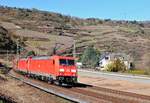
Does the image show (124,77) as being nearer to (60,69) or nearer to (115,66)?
(60,69)

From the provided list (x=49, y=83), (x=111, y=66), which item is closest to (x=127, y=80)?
(x=49, y=83)

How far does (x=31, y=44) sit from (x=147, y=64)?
2691 inches

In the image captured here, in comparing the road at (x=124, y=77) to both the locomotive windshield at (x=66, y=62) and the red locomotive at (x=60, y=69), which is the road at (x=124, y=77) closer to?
the red locomotive at (x=60, y=69)

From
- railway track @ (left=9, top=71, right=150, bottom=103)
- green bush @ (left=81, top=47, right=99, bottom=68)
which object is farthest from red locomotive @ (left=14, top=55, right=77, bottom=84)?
green bush @ (left=81, top=47, right=99, bottom=68)

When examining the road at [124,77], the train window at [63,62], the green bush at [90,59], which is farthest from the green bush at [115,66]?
the train window at [63,62]

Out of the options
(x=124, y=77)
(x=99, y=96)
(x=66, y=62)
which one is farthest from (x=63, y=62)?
(x=124, y=77)

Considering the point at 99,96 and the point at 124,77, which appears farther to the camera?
the point at 124,77

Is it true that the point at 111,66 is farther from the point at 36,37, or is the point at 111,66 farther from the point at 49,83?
the point at 36,37

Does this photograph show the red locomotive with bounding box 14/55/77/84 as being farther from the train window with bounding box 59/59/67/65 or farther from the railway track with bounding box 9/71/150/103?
the railway track with bounding box 9/71/150/103

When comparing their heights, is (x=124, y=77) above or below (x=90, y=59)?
below

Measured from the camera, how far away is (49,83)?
45.0 m

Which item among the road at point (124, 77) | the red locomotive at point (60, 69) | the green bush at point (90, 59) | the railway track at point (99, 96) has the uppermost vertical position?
the green bush at point (90, 59)

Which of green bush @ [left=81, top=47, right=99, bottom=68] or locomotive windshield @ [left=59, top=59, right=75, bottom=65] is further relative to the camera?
green bush @ [left=81, top=47, right=99, bottom=68]

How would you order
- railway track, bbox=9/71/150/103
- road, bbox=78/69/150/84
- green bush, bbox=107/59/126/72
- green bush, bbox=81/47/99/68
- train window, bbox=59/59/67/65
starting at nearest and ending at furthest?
1. railway track, bbox=9/71/150/103
2. train window, bbox=59/59/67/65
3. road, bbox=78/69/150/84
4. green bush, bbox=107/59/126/72
5. green bush, bbox=81/47/99/68
